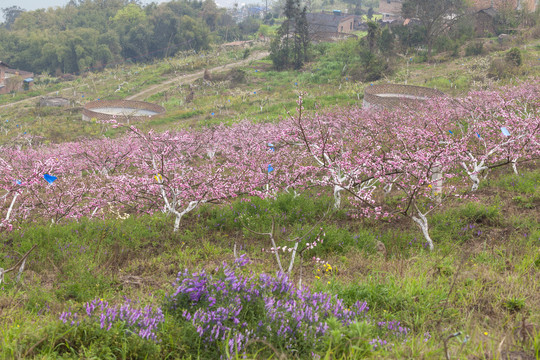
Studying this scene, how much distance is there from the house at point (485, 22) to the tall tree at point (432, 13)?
16.6 ft

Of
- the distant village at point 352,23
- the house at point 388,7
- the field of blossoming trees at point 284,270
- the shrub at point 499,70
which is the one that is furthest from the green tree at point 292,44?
the house at point 388,7

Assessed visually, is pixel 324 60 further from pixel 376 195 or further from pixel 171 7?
pixel 171 7

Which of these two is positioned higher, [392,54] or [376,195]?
[392,54]

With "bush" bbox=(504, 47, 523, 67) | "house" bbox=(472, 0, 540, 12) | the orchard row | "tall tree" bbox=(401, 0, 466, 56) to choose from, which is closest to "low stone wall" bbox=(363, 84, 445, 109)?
the orchard row

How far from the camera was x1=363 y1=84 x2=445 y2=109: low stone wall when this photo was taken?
19.3 metres

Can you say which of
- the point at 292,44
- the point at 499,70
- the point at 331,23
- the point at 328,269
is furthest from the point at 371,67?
the point at 331,23

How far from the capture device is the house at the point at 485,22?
141 ft

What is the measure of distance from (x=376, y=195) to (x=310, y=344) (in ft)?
19.8

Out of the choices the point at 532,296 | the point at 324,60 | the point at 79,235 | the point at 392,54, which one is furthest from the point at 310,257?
the point at 324,60

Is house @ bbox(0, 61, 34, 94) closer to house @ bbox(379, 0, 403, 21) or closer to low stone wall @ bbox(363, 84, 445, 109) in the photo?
low stone wall @ bbox(363, 84, 445, 109)

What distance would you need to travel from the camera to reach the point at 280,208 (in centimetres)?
790

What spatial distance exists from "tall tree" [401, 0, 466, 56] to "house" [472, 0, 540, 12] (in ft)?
27.9

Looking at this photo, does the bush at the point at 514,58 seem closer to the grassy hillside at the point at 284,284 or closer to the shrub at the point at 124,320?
the grassy hillside at the point at 284,284

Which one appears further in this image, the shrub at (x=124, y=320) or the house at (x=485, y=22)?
the house at (x=485, y=22)
